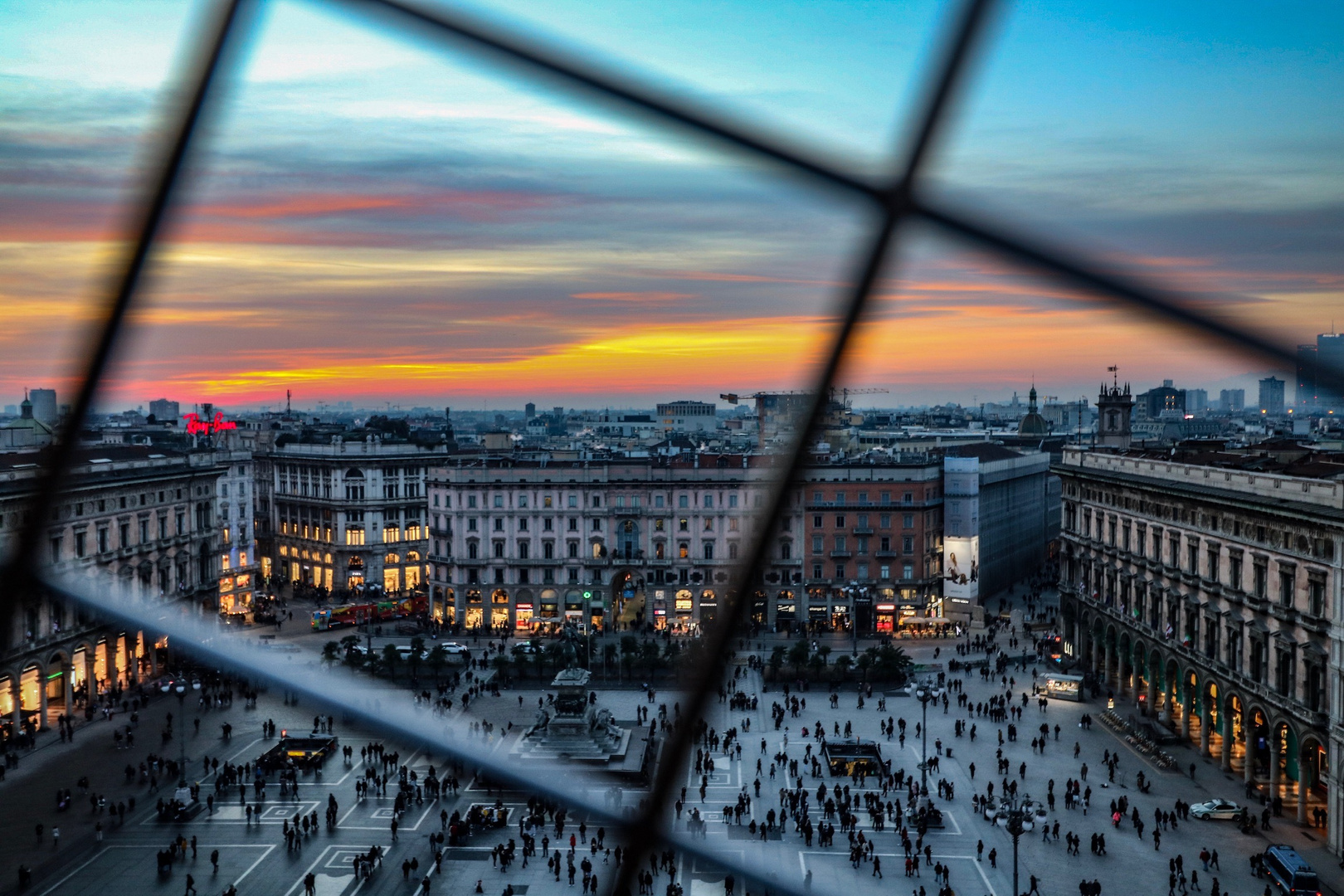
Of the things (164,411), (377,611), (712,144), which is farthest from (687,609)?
(377,611)

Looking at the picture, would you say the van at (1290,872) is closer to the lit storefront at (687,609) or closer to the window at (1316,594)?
the window at (1316,594)

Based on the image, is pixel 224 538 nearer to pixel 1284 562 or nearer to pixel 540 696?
pixel 1284 562

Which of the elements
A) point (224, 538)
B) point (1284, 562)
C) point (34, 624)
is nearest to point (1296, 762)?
point (1284, 562)

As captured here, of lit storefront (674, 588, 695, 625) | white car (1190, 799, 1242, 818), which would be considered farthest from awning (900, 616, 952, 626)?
lit storefront (674, 588, 695, 625)

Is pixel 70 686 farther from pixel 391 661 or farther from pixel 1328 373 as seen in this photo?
pixel 391 661

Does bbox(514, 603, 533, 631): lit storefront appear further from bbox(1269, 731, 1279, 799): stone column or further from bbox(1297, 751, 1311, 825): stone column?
bbox(1297, 751, 1311, 825): stone column
